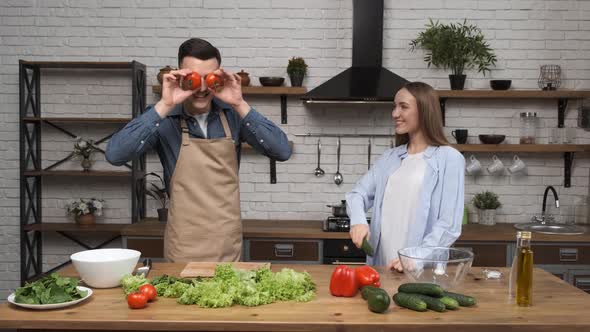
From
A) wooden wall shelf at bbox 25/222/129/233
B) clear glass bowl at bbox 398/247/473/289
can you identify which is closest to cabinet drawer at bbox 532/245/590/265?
clear glass bowl at bbox 398/247/473/289

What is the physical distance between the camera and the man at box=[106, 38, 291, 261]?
105 inches

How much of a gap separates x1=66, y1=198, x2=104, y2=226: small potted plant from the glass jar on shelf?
3409 millimetres

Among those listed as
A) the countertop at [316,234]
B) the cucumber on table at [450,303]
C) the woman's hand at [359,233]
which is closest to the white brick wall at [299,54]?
the countertop at [316,234]

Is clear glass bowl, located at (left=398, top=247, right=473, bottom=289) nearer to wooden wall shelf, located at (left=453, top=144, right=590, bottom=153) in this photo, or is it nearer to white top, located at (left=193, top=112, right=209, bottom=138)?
white top, located at (left=193, top=112, right=209, bottom=138)

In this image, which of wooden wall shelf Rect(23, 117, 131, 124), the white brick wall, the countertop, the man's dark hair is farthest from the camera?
the white brick wall

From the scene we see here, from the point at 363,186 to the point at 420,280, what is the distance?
3.03 ft

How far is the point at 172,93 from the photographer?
2605mm

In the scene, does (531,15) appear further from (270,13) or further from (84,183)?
(84,183)

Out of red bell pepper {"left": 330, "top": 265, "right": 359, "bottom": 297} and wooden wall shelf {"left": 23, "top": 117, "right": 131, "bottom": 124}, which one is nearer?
red bell pepper {"left": 330, "top": 265, "right": 359, "bottom": 297}

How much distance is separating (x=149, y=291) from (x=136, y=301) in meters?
0.08

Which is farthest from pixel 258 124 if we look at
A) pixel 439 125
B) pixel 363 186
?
pixel 439 125

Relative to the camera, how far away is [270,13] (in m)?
4.94

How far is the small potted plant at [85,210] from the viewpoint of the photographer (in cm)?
482

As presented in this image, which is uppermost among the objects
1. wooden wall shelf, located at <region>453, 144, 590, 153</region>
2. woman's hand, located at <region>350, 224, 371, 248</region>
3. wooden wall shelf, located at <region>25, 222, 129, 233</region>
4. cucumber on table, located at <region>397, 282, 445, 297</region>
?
wooden wall shelf, located at <region>453, 144, 590, 153</region>
